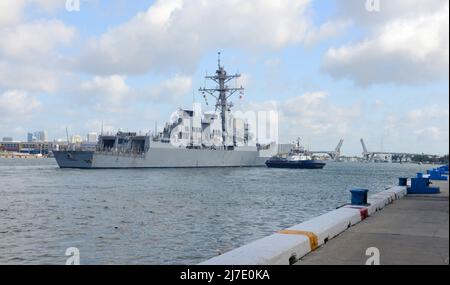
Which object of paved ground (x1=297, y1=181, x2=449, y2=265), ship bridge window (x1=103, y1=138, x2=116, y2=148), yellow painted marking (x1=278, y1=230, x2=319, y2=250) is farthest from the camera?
ship bridge window (x1=103, y1=138, x2=116, y2=148)

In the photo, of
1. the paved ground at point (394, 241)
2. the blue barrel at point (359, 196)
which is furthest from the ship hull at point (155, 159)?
the paved ground at point (394, 241)

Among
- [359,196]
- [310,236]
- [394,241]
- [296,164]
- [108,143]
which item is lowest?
[296,164]

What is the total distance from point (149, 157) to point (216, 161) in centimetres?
1631

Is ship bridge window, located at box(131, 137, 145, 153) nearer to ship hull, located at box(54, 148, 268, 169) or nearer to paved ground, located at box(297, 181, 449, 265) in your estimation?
ship hull, located at box(54, 148, 268, 169)

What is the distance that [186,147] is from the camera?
277 feet

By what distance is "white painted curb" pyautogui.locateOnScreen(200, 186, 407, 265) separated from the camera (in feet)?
23.3

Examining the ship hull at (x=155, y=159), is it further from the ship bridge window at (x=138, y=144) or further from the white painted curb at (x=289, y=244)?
the white painted curb at (x=289, y=244)

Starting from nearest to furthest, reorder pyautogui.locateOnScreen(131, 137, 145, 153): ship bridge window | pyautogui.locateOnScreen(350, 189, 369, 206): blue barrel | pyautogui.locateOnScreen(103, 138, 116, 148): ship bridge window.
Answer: pyautogui.locateOnScreen(350, 189, 369, 206): blue barrel < pyautogui.locateOnScreen(131, 137, 145, 153): ship bridge window < pyautogui.locateOnScreen(103, 138, 116, 148): ship bridge window

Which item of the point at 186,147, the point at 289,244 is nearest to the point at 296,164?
the point at 186,147

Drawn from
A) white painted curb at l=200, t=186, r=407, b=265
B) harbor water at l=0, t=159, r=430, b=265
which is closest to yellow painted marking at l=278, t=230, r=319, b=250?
white painted curb at l=200, t=186, r=407, b=265

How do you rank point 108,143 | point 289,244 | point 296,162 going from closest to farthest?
point 289,244, point 108,143, point 296,162

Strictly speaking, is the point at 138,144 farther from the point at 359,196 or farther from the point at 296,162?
the point at 359,196

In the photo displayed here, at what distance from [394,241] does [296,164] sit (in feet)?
302

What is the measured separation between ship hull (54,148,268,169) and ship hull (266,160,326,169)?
894 cm
